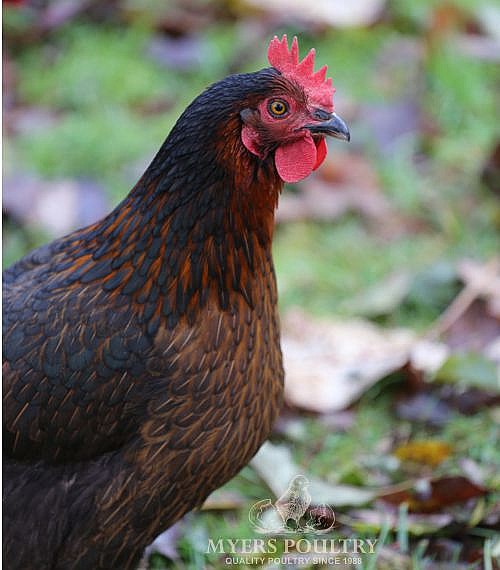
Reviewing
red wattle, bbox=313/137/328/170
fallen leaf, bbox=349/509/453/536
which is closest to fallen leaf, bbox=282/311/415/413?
fallen leaf, bbox=349/509/453/536

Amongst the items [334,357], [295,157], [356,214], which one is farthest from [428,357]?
[295,157]

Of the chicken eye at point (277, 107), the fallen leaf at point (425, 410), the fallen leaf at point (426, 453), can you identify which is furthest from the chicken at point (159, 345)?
the fallen leaf at point (425, 410)

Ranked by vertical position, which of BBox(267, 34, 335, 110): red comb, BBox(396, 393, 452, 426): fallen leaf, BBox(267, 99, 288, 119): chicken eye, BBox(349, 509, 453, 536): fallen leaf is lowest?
BBox(349, 509, 453, 536): fallen leaf

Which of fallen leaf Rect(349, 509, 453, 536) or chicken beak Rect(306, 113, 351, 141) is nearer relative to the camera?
chicken beak Rect(306, 113, 351, 141)

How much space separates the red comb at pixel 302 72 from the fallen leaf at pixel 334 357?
136cm

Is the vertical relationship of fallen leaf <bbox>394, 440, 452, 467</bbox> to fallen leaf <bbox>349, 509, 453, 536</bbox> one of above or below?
above

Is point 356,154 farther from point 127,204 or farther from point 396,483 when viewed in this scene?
point 127,204

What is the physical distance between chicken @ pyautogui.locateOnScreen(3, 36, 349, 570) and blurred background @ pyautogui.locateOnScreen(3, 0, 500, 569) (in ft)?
1.63

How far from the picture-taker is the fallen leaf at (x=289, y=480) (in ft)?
9.38

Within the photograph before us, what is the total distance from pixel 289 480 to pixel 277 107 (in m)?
1.24

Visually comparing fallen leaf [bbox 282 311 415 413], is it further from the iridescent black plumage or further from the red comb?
the red comb

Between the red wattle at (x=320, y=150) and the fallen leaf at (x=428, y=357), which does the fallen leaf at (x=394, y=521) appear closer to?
the fallen leaf at (x=428, y=357)

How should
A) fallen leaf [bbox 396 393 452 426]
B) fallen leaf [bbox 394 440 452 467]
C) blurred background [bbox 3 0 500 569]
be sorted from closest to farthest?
blurred background [bbox 3 0 500 569] < fallen leaf [bbox 394 440 452 467] < fallen leaf [bbox 396 393 452 426]

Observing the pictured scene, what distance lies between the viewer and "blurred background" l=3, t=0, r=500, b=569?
2.97 meters
